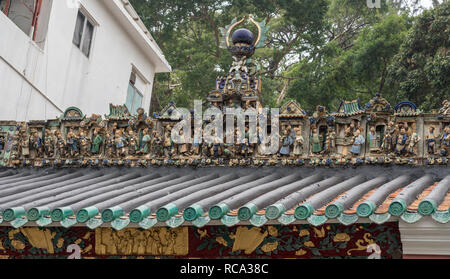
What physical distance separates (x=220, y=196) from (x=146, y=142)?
8.78ft

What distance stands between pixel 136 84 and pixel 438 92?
8.87 metres

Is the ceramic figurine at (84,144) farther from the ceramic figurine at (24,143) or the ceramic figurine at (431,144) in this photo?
the ceramic figurine at (431,144)

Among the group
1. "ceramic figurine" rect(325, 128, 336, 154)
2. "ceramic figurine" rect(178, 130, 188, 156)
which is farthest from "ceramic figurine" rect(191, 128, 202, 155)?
"ceramic figurine" rect(325, 128, 336, 154)

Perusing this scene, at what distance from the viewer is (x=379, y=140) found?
8219 millimetres

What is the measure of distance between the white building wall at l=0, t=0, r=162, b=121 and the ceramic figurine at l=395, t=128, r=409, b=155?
794cm

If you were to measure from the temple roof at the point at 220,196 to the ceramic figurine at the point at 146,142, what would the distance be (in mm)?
358

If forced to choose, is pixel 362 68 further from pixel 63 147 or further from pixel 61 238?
pixel 61 238

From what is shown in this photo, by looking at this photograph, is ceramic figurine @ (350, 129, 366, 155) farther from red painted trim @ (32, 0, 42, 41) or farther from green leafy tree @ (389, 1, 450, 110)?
red painted trim @ (32, 0, 42, 41)

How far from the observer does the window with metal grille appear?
45.2 feet

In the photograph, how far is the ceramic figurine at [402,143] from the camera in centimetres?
793

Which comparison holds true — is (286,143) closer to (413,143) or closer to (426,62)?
(413,143)

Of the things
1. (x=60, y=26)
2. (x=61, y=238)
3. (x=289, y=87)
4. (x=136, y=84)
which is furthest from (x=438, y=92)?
(x=61, y=238)

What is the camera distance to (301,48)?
21500mm

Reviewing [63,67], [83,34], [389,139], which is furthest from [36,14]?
[389,139]
